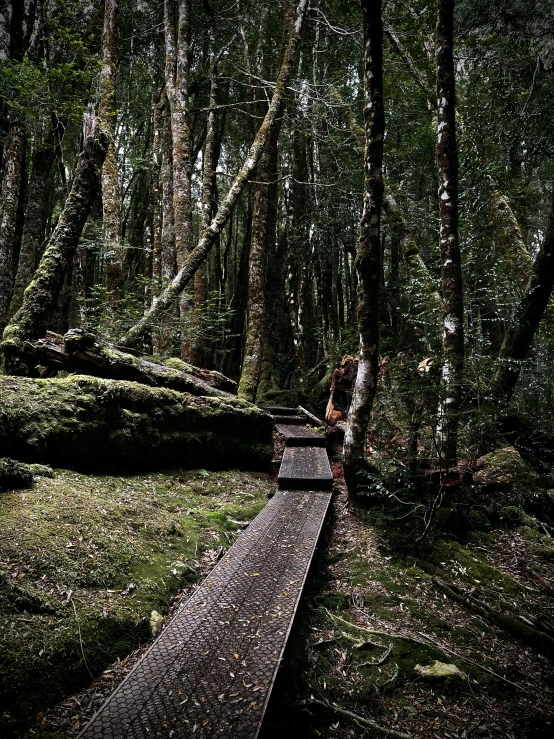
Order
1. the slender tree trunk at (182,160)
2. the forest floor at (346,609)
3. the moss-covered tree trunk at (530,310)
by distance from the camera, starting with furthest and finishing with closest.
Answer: the slender tree trunk at (182,160)
the moss-covered tree trunk at (530,310)
the forest floor at (346,609)

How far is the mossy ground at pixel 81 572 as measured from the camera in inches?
87.6

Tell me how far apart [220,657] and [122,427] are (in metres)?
3.54

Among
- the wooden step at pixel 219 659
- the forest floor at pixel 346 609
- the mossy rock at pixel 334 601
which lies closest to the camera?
the wooden step at pixel 219 659

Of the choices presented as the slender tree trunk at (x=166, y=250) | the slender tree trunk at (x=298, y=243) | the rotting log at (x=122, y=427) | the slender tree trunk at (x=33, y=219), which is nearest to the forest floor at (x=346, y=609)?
the rotting log at (x=122, y=427)

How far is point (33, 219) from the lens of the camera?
10203 millimetres

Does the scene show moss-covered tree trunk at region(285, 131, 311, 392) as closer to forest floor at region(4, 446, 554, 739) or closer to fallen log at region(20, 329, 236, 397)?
fallen log at region(20, 329, 236, 397)

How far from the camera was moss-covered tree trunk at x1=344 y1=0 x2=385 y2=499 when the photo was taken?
17.5ft

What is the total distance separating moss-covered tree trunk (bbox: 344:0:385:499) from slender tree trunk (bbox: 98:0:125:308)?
18.9 feet

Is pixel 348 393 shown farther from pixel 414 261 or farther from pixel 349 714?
pixel 349 714

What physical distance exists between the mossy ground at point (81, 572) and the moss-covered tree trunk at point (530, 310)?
614 centimetres

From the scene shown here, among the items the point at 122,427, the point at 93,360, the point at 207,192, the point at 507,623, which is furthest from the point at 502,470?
the point at 207,192

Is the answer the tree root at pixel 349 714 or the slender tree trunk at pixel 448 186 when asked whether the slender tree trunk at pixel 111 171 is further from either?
the tree root at pixel 349 714

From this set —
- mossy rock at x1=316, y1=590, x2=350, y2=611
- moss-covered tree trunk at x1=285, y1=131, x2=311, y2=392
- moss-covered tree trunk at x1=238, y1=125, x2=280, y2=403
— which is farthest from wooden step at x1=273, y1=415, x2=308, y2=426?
mossy rock at x1=316, y1=590, x2=350, y2=611

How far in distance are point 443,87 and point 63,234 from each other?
6291 millimetres
